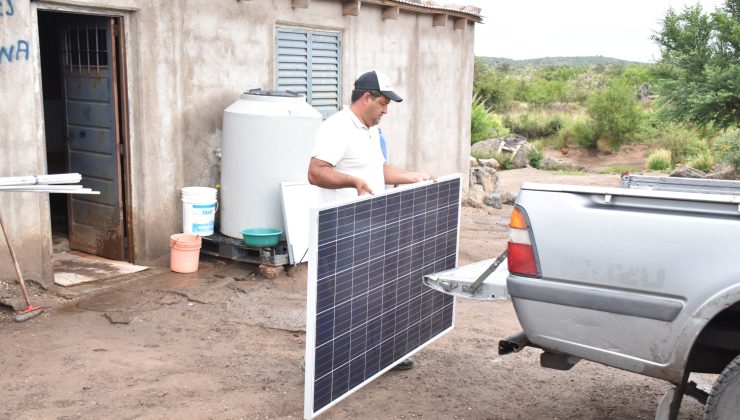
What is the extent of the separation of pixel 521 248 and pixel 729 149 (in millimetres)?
19140

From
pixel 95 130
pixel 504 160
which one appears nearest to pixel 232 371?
pixel 95 130

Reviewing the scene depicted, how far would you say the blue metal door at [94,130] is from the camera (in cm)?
852

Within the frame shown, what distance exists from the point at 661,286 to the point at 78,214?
722 cm

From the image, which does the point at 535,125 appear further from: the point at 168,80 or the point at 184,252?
the point at 184,252

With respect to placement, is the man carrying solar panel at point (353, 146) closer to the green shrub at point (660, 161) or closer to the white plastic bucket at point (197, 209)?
the white plastic bucket at point (197, 209)

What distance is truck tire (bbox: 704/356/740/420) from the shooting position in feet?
12.5

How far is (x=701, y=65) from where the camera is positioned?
17266 millimetres

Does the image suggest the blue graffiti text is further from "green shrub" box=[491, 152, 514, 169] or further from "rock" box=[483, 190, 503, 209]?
"green shrub" box=[491, 152, 514, 169]

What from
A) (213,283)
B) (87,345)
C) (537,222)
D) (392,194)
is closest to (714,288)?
(537,222)

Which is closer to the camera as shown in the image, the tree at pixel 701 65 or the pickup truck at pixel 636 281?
the pickup truck at pixel 636 281

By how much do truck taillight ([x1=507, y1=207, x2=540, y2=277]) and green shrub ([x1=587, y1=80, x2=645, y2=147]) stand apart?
83.6 ft

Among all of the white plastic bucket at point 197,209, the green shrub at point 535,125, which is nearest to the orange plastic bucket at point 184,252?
the white plastic bucket at point 197,209

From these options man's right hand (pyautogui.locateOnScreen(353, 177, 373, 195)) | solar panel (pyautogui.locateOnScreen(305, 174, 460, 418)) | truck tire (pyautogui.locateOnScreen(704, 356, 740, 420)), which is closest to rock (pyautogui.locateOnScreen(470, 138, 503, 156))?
solar panel (pyautogui.locateOnScreen(305, 174, 460, 418))

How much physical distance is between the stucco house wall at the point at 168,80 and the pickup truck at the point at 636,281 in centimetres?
507
